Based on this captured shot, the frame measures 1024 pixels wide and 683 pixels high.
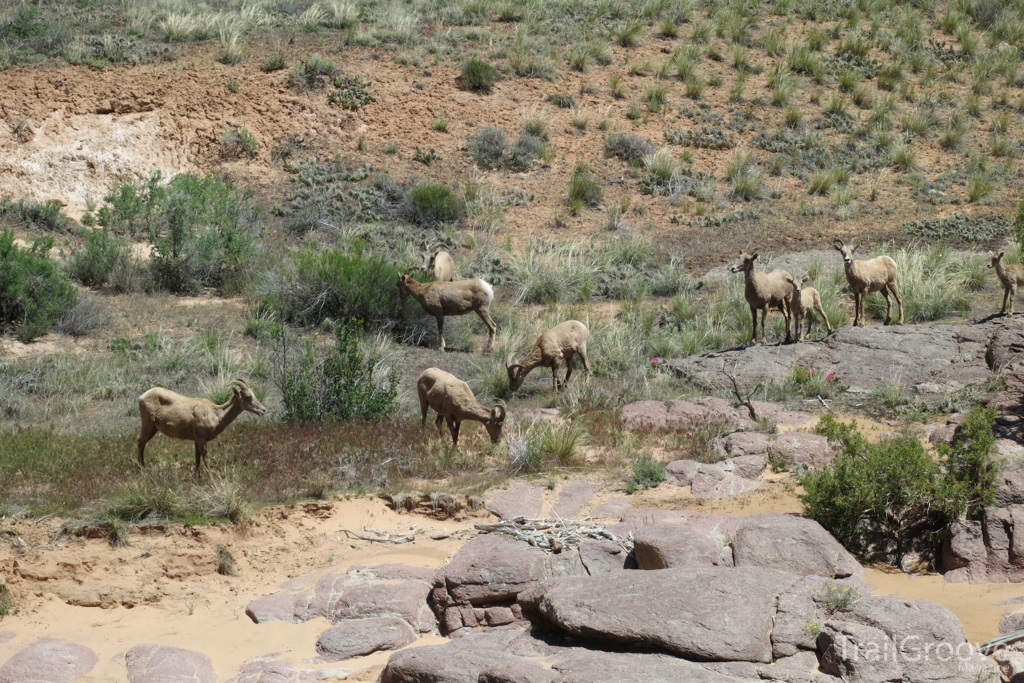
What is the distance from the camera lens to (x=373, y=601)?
8.55 m

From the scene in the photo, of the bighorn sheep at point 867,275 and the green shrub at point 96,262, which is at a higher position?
the bighorn sheep at point 867,275

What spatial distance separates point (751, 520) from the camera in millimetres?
8836

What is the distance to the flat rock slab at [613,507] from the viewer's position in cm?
1018

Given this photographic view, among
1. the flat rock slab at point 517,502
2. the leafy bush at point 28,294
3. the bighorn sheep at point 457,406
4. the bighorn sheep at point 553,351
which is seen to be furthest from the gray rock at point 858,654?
the leafy bush at point 28,294

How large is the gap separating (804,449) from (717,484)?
1.24 m

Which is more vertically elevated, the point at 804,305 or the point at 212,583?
the point at 804,305

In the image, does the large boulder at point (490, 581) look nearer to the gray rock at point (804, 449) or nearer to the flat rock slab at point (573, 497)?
the flat rock slab at point (573, 497)

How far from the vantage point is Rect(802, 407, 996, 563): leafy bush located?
8.95m

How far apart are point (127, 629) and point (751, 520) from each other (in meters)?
5.36

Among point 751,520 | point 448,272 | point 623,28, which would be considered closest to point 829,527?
point 751,520

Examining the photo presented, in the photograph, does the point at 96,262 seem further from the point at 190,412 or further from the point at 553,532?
the point at 553,532

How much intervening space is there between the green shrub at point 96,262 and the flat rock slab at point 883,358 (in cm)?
1072

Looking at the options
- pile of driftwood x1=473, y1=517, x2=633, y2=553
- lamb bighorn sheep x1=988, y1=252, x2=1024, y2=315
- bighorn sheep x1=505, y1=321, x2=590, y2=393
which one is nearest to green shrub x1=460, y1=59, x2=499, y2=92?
bighorn sheep x1=505, y1=321, x2=590, y2=393

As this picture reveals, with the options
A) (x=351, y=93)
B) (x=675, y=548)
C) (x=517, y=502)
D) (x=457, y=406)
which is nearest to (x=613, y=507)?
(x=517, y=502)
